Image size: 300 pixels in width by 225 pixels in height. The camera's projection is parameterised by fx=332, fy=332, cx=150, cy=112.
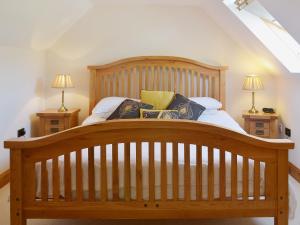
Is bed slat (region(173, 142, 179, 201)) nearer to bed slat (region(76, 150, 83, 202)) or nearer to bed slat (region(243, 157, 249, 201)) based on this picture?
bed slat (region(243, 157, 249, 201))

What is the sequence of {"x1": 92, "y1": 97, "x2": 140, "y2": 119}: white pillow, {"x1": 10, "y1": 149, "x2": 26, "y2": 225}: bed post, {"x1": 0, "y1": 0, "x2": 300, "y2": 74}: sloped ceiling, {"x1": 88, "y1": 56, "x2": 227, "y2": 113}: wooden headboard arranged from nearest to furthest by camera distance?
{"x1": 10, "y1": 149, "x2": 26, "y2": 225}: bed post, {"x1": 0, "y1": 0, "x2": 300, "y2": 74}: sloped ceiling, {"x1": 92, "y1": 97, "x2": 140, "y2": 119}: white pillow, {"x1": 88, "y1": 56, "x2": 227, "y2": 113}: wooden headboard

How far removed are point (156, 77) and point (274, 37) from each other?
145 centimetres

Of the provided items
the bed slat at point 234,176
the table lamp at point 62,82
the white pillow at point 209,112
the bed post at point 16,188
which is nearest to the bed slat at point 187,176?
the bed slat at point 234,176

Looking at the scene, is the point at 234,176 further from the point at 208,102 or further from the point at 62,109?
the point at 62,109

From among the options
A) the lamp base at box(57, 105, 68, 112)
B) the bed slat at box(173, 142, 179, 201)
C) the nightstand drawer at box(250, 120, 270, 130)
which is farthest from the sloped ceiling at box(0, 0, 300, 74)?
the bed slat at box(173, 142, 179, 201)

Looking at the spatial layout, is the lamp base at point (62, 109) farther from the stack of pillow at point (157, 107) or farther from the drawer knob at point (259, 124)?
the drawer knob at point (259, 124)

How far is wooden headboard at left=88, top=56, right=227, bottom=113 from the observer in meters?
4.16

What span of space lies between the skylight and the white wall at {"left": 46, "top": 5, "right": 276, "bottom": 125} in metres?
0.64

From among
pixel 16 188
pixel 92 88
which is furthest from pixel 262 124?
pixel 16 188

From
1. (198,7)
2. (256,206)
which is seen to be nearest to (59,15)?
(198,7)

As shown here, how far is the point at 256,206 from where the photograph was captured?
6.59ft

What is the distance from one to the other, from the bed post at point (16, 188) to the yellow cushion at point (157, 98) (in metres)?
1.96

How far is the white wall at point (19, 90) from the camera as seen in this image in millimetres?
3305

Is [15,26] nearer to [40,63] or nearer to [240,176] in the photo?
[40,63]
